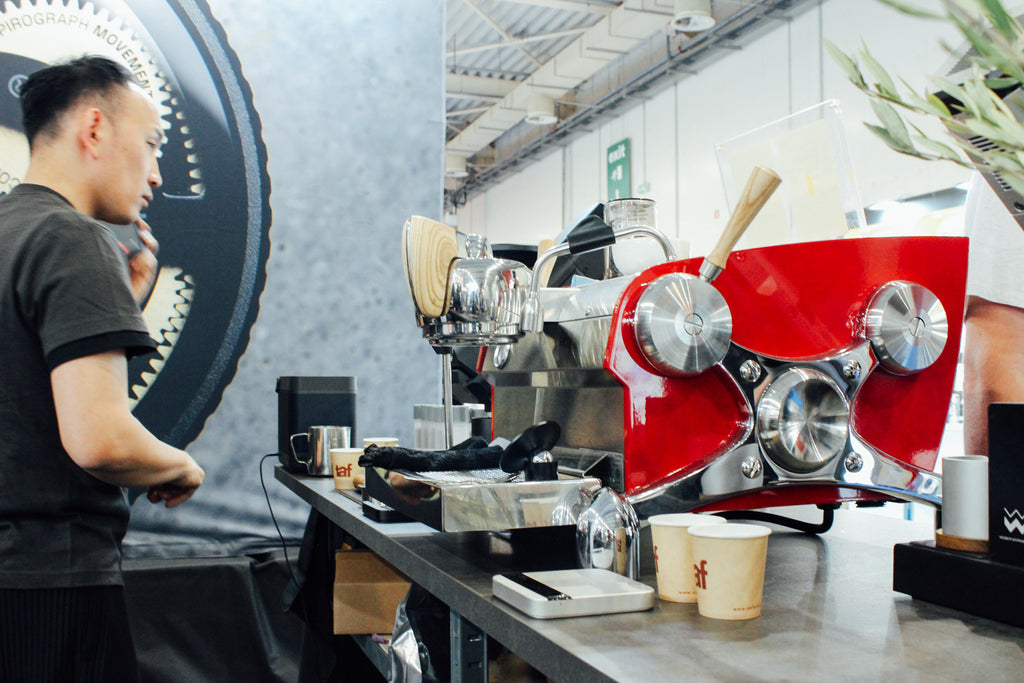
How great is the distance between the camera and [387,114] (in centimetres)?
267

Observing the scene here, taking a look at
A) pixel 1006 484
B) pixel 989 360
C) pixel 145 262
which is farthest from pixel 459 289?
pixel 145 262

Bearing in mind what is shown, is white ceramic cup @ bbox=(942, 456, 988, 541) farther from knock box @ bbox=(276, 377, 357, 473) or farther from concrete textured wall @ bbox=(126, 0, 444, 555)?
concrete textured wall @ bbox=(126, 0, 444, 555)

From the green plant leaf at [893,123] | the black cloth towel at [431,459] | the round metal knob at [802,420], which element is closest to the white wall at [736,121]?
the round metal knob at [802,420]

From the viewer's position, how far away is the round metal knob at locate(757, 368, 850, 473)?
103 cm

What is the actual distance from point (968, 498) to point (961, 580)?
0.08 metres

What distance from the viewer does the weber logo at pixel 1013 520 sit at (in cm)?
75

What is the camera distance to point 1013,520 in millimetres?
760

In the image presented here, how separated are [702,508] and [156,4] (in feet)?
7.34

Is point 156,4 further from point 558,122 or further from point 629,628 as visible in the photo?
point 558,122

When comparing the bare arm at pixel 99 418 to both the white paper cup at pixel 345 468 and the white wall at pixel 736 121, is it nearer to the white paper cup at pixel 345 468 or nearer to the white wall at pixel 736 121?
the white paper cup at pixel 345 468

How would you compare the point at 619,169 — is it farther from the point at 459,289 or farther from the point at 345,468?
the point at 459,289

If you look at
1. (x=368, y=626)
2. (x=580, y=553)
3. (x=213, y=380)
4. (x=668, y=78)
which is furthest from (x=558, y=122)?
(x=580, y=553)

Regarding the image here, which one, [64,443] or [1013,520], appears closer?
[1013,520]

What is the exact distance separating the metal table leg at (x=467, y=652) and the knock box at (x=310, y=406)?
1.06 m
